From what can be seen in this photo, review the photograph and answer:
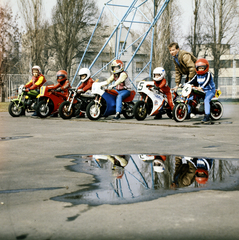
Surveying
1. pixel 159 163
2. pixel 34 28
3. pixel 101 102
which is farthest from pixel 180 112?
pixel 34 28

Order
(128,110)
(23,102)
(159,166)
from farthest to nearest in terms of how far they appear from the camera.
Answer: (23,102), (128,110), (159,166)

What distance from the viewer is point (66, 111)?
13133mm

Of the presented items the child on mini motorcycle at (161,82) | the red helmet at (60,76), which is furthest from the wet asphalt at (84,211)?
the red helmet at (60,76)

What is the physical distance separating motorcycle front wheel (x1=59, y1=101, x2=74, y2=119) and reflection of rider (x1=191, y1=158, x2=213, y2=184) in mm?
8124

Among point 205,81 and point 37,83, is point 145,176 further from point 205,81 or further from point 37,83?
point 37,83

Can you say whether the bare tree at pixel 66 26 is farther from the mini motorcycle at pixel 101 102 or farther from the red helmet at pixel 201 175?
the red helmet at pixel 201 175

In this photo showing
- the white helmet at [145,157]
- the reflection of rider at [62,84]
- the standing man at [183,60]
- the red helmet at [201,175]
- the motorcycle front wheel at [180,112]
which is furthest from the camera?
the reflection of rider at [62,84]

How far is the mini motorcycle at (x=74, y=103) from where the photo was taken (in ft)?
42.9

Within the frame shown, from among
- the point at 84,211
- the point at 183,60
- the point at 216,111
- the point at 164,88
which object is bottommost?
Answer: the point at 84,211

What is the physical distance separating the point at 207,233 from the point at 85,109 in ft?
36.7

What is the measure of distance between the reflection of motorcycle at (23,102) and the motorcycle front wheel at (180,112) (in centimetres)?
506

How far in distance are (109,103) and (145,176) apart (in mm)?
8505

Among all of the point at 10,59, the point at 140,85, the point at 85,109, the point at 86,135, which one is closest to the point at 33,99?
the point at 85,109

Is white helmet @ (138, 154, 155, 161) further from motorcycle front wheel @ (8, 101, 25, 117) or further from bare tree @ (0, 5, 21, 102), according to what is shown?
bare tree @ (0, 5, 21, 102)
